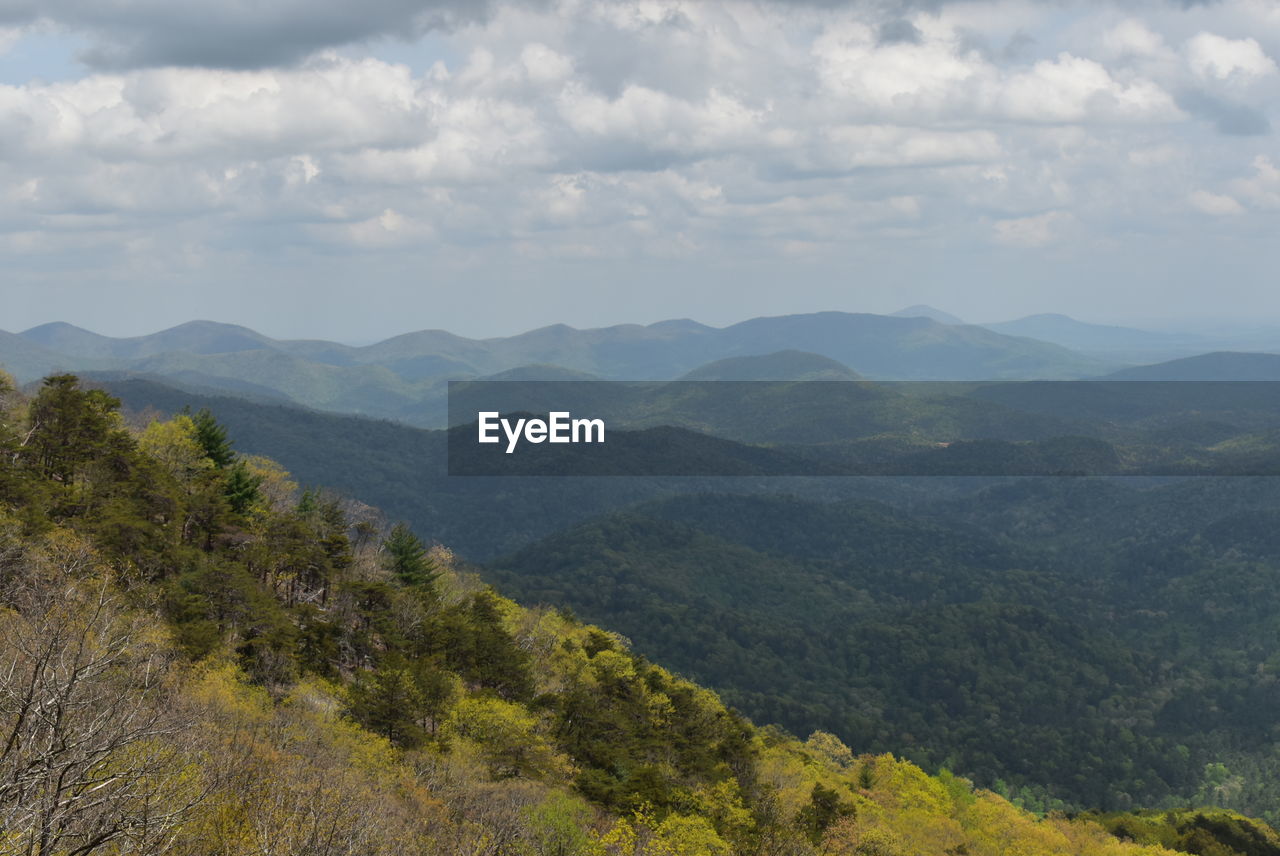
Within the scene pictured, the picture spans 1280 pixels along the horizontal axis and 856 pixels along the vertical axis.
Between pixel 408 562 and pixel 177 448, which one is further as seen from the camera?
pixel 177 448

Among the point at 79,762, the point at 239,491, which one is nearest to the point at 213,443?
the point at 239,491

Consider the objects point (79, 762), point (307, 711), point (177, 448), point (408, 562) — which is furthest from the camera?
point (177, 448)

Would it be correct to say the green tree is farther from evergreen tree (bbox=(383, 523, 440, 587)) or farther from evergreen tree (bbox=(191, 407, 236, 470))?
evergreen tree (bbox=(191, 407, 236, 470))

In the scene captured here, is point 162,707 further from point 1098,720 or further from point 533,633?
point 1098,720

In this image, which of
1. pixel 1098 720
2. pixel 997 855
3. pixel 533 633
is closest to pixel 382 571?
pixel 533 633

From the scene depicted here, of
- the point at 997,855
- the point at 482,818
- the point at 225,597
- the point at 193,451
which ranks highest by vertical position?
the point at 193,451

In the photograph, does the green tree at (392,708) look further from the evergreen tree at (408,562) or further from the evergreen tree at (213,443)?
the evergreen tree at (213,443)

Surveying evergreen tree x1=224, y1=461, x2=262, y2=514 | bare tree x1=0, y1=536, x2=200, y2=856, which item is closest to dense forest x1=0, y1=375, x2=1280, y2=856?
bare tree x1=0, y1=536, x2=200, y2=856

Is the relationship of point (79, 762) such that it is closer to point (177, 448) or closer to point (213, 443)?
point (177, 448)
